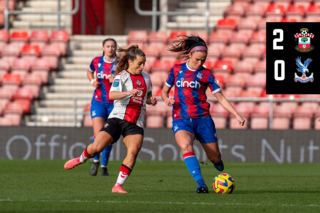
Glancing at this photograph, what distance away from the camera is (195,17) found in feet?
55.3

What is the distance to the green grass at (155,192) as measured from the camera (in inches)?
191

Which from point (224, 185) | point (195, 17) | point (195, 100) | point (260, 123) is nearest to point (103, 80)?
point (195, 100)

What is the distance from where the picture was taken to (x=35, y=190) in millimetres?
6215

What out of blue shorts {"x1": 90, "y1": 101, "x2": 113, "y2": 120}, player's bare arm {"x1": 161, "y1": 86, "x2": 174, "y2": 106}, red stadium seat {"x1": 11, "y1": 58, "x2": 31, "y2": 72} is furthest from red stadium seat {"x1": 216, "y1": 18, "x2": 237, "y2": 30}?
player's bare arm {"x1": 161, "y1": 86, "x2": 174, "y2": 106}

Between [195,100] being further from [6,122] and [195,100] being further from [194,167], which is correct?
[6,122]

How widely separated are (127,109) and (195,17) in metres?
11.3

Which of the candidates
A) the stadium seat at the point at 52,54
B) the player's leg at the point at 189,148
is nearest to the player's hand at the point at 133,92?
the player's leg at the point at 189,148

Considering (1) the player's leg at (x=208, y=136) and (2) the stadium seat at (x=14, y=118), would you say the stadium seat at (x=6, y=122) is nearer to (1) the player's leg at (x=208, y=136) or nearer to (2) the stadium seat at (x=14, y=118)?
(2) the stadium seat at (x=14, y=118)

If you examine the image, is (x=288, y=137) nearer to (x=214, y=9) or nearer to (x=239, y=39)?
(x=239, y=39)

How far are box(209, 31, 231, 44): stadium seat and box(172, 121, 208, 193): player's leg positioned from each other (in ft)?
28.5

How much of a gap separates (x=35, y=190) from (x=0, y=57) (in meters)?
9.83

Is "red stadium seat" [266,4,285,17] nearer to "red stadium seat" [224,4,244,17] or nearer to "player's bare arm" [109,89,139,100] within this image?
"red stadium seat" [224,4,244,17]

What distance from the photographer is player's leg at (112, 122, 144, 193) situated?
5836 mm

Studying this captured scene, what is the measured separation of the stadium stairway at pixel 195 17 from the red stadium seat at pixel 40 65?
3.98 metres
